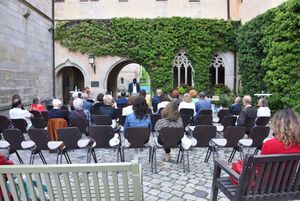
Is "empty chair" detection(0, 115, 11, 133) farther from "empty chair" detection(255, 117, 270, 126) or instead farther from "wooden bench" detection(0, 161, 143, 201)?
"empty chair" detection(255, 117, 270, 126)

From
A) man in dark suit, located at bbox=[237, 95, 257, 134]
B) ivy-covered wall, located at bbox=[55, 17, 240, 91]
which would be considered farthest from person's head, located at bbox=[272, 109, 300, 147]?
ivy-covered wall, located at bbox=[55, 17, 240, 91]

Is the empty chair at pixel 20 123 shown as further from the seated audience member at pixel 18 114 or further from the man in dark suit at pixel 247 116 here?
the man in dark suit at pixel 247 116

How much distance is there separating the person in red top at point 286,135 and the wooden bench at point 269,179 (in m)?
0.17

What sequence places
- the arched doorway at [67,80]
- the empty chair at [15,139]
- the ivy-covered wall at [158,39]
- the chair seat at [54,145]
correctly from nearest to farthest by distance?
the chair seat at [54,145]
the empty chair at [15,139]
the ivy-covered wall at [158,39]
the arched doorway at [67,80]

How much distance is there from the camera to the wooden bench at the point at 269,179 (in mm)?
2912

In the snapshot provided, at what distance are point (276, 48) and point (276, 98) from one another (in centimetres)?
190

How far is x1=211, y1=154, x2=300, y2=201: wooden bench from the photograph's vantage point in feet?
9.55

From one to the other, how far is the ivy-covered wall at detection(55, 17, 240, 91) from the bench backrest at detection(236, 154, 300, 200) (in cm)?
1342

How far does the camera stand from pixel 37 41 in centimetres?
1460

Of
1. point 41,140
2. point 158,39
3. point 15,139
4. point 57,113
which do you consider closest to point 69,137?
point 41,140

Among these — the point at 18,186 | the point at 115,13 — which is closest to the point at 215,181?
the point at 18,186

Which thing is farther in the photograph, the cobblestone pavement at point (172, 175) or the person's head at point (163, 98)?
the person's head at point (163, 98)

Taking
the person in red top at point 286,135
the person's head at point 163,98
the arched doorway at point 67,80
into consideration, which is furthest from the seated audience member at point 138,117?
the arched doorway at point 67,80

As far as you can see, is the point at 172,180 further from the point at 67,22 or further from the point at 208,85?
the point at 67,22
